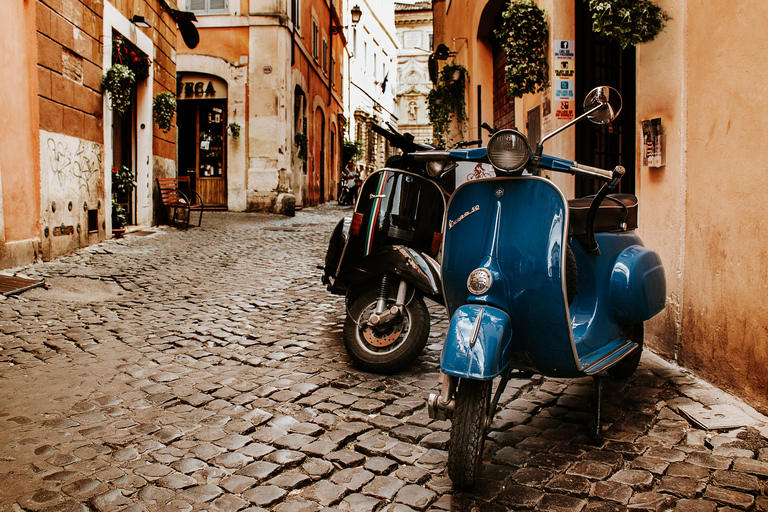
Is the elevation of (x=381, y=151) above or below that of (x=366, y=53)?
below

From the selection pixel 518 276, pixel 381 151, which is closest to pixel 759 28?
pixel 518 276

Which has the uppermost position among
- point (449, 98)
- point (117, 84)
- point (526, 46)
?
point (449, 98)

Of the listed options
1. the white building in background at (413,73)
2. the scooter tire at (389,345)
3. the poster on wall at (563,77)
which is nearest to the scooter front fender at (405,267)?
the scooter tire at (389,345)

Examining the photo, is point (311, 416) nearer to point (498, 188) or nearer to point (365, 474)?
point (365, 474)

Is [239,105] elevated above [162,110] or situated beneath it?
elevated above

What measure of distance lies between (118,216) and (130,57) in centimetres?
257

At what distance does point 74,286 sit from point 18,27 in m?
3.02

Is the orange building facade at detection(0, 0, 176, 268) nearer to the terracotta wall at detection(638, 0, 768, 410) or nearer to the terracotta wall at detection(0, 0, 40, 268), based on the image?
the terracotta wall at detection(0, 0, 40, 268)

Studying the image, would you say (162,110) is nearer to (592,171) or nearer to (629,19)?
(629,19)

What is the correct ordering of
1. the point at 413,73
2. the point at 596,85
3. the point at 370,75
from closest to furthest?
1. the point at 596,85
2. the point at 370,75
3. the point at 413,73

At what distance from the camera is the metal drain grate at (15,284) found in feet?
17.8

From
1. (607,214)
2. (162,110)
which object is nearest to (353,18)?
(162,110)

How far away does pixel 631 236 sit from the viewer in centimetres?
339

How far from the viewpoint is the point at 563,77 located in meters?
5.67
